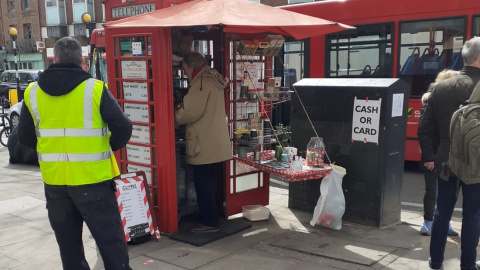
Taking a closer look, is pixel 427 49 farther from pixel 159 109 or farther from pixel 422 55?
pixel 159 109

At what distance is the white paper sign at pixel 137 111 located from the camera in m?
4.82

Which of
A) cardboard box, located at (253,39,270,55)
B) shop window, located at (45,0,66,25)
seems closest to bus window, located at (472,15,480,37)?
cardboard box, located at (253,39,270,55)

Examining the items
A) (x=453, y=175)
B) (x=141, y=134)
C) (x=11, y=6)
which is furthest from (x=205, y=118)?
(x=11, y=6)

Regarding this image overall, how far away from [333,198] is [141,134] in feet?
7.44

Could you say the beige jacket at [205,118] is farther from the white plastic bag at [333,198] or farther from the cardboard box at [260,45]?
the white plastic bag at [333,198]

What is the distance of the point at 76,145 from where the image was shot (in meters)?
3.08

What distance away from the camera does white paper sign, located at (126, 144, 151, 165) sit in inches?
193

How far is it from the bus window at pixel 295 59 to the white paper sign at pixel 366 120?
14.3 ft

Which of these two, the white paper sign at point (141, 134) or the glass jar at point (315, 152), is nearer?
the white paper sign at point (141, 134)

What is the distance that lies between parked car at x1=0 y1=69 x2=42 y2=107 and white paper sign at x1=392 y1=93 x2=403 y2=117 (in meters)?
21.1

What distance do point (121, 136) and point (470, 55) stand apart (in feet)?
9.20

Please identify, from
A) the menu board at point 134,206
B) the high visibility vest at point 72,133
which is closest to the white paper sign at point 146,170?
the menu board at point 134,206

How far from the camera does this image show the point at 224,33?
512 centimetres

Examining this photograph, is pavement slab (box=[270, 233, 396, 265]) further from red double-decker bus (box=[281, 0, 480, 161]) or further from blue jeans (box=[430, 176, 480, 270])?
red double-decker bus (box=[281, 0, 480, 161])
